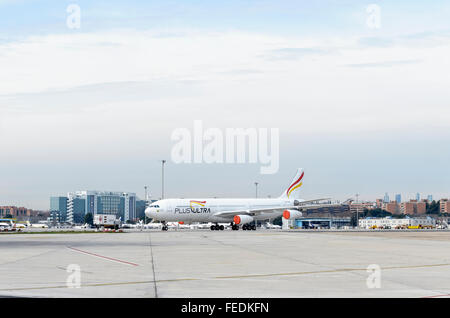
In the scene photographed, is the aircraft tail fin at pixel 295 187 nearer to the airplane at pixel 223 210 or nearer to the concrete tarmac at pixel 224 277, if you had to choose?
the airplane at pixel 223 210

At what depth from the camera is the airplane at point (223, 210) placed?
83.3 m

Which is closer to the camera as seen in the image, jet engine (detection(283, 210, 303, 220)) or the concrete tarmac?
the concrete tarmac

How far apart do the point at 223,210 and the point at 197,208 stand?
4.10 meters

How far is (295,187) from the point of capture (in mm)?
96438

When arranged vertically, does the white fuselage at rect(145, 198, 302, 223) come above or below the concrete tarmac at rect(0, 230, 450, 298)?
below

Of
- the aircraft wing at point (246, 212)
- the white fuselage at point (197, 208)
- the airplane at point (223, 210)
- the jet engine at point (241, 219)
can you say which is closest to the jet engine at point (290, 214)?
the airplane at point (223, 210)

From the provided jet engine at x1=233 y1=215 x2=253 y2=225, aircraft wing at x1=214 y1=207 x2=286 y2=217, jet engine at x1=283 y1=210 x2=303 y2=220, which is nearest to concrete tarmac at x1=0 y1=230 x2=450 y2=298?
jet engine at x1=233 y1=215 x2=253 y2=225

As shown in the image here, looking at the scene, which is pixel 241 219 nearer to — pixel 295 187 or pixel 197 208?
pixel 197 208

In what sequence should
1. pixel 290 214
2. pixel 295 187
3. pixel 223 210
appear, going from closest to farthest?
pixel 223 210 < pixel 290 214 < pixel 295 187

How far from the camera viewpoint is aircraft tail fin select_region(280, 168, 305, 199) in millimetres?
96000

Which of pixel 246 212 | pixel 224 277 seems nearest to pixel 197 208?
pixel 246 212

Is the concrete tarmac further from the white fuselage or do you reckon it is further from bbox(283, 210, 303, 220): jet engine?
bbox(283, 210, 303, 220): jet engine
